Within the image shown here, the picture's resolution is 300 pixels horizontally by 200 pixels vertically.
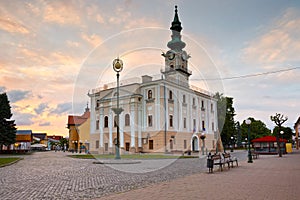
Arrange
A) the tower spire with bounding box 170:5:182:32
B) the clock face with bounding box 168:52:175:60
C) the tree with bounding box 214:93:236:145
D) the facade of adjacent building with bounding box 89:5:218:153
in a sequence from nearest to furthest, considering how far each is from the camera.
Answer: the facade of adjacent building with bounding box 89:5:218:153
the clock face with bounding box 168:52:175:60
the tower spire with bounding box 170:5:182:32
the tree with bounding box 214:93:236:145

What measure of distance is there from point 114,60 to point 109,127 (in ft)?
88.7

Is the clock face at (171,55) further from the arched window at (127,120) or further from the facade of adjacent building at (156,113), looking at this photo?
the arched window at (127,120)

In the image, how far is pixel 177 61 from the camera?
5509 centimetres

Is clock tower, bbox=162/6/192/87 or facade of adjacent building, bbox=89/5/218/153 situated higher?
clock tower, bbox=162/6/192/87

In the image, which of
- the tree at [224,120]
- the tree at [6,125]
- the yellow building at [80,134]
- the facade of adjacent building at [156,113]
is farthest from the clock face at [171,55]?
the tree at [6,125]

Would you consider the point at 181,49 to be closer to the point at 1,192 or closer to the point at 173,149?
the point at 173,149

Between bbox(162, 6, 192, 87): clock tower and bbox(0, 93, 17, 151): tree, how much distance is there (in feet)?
93.7

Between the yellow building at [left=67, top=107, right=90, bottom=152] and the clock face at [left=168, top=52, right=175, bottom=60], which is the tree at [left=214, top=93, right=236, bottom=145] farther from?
the yellow building at [left=67, top=107, right=90, bottom=152]

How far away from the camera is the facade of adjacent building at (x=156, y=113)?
45.8m

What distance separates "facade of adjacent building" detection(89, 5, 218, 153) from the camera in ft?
150

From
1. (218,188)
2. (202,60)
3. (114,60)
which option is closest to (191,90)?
(114,60)

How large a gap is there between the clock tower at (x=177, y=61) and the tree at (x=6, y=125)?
28.6 m

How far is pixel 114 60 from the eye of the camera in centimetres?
2462

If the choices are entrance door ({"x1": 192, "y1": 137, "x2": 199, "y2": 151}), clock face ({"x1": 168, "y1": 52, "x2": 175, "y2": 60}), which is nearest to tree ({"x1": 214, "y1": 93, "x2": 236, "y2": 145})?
entrance door ({"x1": 192, "y1": 137, "x2": 199, "y2": 151})
